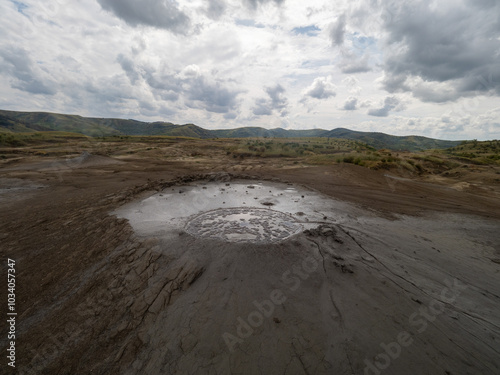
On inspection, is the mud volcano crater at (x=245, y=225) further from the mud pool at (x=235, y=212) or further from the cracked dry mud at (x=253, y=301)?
the cracked dry mud at (x=253, y=301)

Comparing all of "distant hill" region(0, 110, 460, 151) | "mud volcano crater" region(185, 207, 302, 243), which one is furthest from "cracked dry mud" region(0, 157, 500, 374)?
"distant hill" region(0, 110, 460, 151)

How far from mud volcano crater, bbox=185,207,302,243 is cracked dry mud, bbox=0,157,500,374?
33cm

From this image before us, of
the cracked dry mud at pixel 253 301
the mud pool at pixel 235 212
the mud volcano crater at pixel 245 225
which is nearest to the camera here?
the cracked dry mud at pixel 253 301

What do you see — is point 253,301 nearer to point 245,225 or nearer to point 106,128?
point 245,225

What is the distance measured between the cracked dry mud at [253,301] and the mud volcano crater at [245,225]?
1.09 ft

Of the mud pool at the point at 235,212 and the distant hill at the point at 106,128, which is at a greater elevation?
the mud pool at the point at 235,212

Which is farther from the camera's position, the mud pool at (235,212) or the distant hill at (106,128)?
the distant hill at (106,128)

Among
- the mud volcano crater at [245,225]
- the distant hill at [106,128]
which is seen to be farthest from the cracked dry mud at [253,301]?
the distant hill at [106,128]

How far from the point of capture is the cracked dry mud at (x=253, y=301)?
324 centimetres

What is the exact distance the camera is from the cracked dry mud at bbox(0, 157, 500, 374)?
3.24 metres

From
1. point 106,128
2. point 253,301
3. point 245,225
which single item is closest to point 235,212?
point 245,225

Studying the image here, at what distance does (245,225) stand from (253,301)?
123 inches

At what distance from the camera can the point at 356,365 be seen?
3.06 metres

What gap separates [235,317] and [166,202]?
23.0ft
